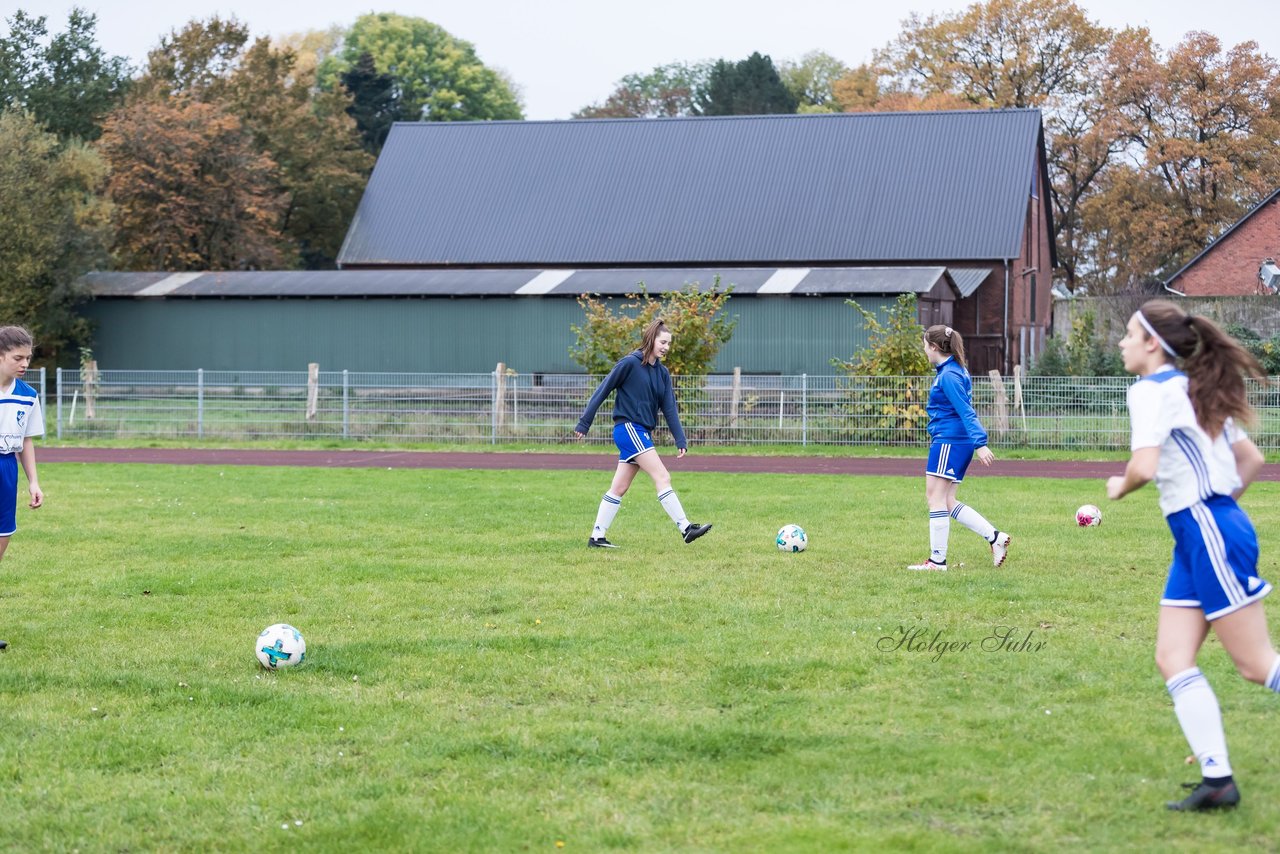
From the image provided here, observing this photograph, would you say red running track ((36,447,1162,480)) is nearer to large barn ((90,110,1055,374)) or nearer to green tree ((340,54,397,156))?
large barn ((90,110,1055,374))

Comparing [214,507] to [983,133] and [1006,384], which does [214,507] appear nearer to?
[1006,384]

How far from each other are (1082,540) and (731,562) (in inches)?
130

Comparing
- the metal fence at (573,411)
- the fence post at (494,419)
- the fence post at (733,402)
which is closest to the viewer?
the metal fence at (573,411)

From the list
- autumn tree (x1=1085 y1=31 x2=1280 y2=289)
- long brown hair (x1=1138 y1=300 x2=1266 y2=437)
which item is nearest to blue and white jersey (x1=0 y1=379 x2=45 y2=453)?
long brown hair (x1=1138 y1=300 x2=1266 y2=437)

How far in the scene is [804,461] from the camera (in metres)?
22.6

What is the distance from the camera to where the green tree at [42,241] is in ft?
120

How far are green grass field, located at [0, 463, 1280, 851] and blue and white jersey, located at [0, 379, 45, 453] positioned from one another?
1196 mm

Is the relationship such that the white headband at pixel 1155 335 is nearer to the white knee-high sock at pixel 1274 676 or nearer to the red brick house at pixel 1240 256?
the white knee-high sock at pixel 1274 676

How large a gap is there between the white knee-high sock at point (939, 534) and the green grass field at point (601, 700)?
0.24m

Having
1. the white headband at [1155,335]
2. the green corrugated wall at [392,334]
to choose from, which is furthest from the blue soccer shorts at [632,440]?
the green corrugated wall at [392,334]

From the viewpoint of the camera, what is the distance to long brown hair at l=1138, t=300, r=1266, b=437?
500cm

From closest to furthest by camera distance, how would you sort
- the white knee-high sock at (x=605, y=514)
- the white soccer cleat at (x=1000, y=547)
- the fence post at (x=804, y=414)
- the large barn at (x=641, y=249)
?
the white soccer cleat at (x=1000, y=547), the white knee-high sock at (x=605, y=514), the fence post at (x=804, y=414), the large barn at (x=641, y=249)

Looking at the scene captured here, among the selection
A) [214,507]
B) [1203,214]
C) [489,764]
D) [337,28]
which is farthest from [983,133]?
[337,28]

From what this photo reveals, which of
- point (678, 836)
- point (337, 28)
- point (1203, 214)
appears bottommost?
point (678, 836)
